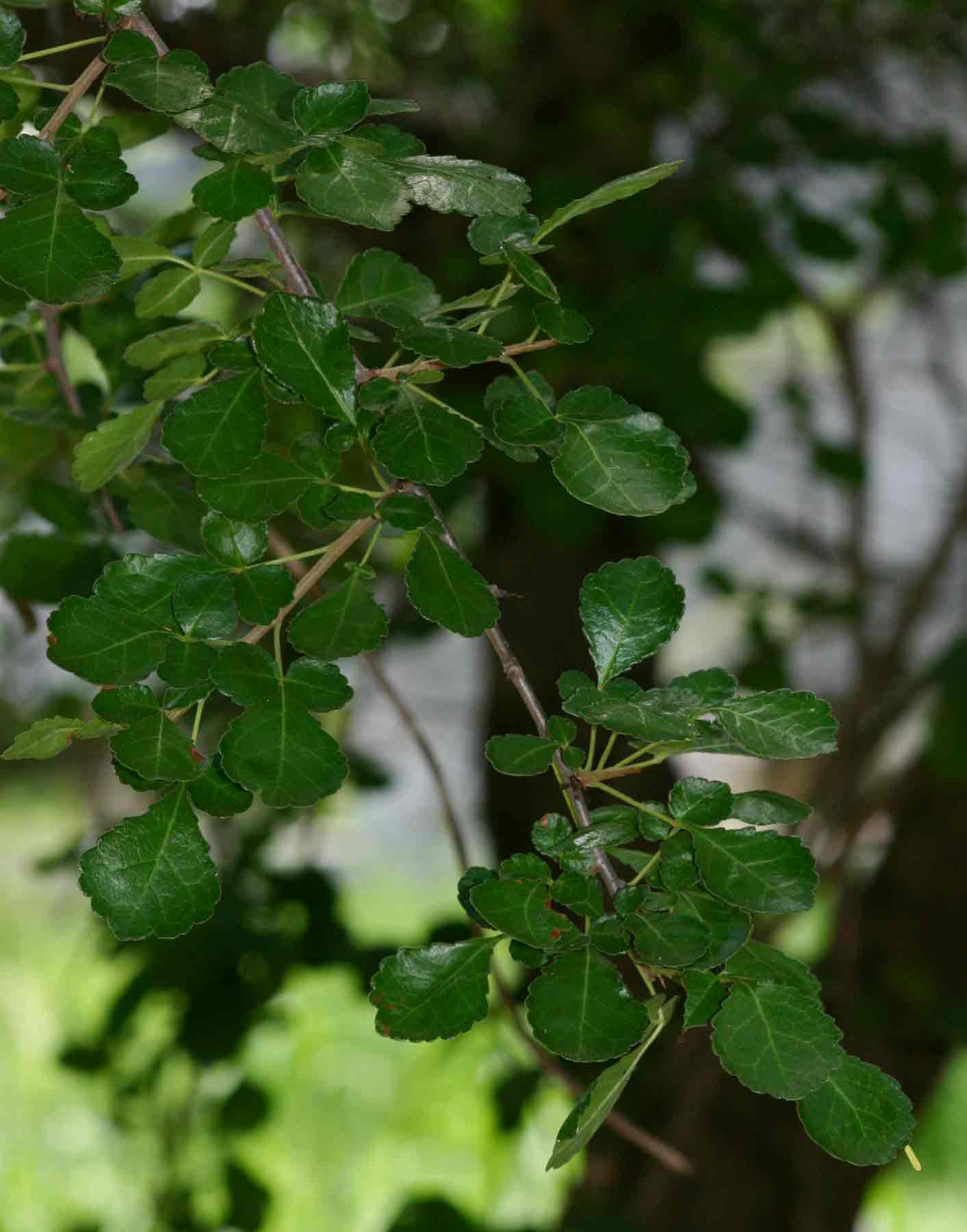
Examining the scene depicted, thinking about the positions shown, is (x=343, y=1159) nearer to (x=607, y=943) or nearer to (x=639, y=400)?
(x=639, y=400)

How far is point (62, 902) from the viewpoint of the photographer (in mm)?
1688

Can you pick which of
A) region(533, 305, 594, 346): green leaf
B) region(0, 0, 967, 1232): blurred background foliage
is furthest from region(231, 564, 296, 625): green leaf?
region(0, 0, 967, 1232): blurred background foliage

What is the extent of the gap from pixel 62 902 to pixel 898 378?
1.62m

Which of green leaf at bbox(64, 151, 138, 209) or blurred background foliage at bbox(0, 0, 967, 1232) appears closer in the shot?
green leaf at bbox(64, 151, 138, 209)

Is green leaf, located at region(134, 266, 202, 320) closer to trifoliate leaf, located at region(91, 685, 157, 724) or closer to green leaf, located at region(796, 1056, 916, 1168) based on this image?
trifoliate leaf, located at region(91, 685, 157, 724)

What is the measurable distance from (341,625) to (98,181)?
5.9 inches

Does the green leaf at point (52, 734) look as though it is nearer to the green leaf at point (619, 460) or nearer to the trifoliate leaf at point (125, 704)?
the trifoliate leaf at point (125, 704)

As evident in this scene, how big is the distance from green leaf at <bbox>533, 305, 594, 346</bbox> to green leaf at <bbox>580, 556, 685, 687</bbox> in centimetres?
7

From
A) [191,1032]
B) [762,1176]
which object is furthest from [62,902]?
[762,1176]

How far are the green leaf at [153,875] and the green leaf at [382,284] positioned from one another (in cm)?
20

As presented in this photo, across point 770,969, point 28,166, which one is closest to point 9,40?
point 28,166

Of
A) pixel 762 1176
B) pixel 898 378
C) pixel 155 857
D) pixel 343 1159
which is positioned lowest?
pixel 343 1159

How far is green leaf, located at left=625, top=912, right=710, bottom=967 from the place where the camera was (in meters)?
0.39

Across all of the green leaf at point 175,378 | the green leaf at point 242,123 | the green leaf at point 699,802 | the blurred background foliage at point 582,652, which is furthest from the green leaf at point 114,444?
the blurred background foliage at point 582,652
